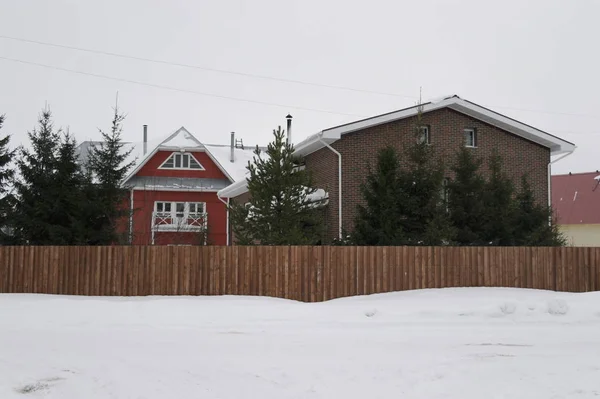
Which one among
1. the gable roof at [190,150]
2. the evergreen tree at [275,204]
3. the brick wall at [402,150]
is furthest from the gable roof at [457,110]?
the gable roof at [190,150]

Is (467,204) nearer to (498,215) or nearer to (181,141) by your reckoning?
(498,215)

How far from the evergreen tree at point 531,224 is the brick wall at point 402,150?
128 centimetres

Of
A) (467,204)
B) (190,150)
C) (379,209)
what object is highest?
(190,150)

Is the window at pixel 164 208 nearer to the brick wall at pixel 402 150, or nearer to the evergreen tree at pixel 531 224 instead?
the brick wall at pixel 402 150

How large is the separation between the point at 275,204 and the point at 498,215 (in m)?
7.48

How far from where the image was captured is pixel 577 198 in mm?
46875

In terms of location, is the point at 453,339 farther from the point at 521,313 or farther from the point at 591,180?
the point at 591,180

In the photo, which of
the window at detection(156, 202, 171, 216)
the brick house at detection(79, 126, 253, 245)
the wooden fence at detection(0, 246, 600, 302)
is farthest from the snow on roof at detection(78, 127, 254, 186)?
the wooden fence at detection(0, 246, 600, 302)

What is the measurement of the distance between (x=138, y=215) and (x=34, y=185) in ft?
60.5

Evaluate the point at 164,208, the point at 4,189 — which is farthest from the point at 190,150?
the point at 4,189

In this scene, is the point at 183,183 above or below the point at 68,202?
above

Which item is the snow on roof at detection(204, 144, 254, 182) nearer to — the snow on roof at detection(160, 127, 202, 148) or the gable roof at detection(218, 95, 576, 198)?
the snow on roof at detection(160, 127, 202, 148)

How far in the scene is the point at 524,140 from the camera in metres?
26.4

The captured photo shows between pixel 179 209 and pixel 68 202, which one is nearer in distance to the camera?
pixel 68 202
